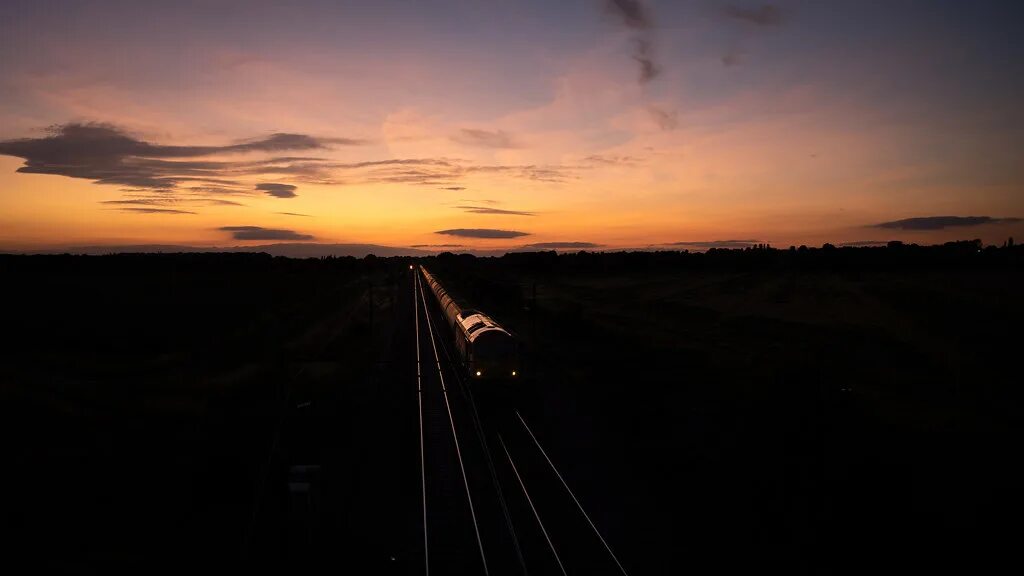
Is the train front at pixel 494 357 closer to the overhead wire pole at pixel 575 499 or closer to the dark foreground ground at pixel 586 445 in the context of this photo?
the dark foreground ground at pixel 586 445

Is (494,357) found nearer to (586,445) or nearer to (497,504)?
(586,445)

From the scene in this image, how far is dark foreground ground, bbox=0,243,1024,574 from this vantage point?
48.1 ft

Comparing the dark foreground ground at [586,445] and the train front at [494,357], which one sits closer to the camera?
the dark foreground ground at [586,445]

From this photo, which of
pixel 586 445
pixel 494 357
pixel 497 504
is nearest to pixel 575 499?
pixel 497 504

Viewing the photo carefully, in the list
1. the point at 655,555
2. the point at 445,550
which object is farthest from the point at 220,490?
the point at 655,555

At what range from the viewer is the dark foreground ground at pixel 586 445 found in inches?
578

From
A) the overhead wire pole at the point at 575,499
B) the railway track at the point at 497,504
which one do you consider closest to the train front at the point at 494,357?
the railway track at the point at 497,504

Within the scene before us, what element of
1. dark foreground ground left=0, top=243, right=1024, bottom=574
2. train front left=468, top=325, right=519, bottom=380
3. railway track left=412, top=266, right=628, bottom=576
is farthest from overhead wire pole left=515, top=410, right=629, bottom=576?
train front left=468, top=325, right=519, bottom=380

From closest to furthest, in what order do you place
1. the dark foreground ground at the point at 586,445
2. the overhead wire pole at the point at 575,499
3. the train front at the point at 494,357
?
the overhead wire pole at the point at 575,499 → the dark foreground ground at the point at 586,445 → the train front at the point at 494,357

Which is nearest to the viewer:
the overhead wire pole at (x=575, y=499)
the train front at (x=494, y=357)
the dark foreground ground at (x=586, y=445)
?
the overhead wire pole at (x=575, y=499)

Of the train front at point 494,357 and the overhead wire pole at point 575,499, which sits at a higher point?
the train front at point 494,357

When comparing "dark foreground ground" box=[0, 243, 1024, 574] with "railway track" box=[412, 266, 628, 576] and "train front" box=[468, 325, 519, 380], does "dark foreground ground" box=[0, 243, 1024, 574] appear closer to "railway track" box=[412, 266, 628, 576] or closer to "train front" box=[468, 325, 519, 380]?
"railway track" box=[412, 266, 628, 576]

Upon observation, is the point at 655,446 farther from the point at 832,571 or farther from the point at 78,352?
the point at 78,352

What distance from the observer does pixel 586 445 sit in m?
21.5
